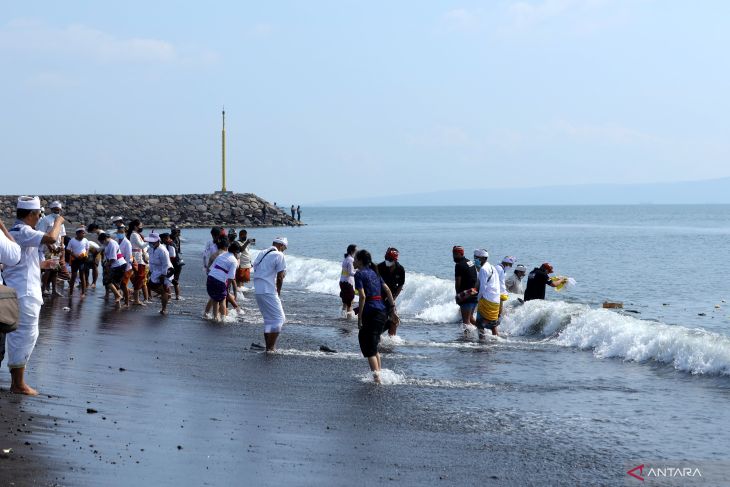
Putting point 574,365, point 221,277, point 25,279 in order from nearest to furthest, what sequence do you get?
point 25,279
point 574,365
point 221,277

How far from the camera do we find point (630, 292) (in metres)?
33.8

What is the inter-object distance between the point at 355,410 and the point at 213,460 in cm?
280

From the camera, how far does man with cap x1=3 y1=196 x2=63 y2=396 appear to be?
317 inches

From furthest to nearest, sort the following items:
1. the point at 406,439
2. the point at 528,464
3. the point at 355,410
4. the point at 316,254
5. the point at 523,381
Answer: the point at 316,254 < the point at 523,381 < the point at 355,410 < the point at 406,439 < the point at 528,464

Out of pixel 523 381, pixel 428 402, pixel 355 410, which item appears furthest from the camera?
pixel 523 381

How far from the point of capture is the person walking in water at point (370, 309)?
1159cm

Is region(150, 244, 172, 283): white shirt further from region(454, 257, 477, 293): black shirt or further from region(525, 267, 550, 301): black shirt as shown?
region(525, 267, 550, 301): black shirt

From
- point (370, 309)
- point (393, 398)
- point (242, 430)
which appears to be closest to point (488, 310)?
point (370, 309)

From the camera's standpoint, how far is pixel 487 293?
635 inches

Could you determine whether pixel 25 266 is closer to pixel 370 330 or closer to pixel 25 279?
pixel 25 279

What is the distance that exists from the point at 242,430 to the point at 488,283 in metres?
8.43

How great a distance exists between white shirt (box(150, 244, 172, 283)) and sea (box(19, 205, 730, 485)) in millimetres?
756

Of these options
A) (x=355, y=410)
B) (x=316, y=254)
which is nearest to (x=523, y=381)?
(x=355, y=410)

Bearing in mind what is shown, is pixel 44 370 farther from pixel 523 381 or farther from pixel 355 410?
pixel 523 381
